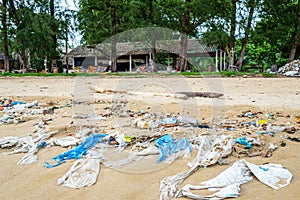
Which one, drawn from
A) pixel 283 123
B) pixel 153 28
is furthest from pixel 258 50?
pixel 283 123

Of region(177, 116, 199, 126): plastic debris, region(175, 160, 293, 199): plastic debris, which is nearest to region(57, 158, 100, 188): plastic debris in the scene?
region(175, 160, 293, 199): plastic debris

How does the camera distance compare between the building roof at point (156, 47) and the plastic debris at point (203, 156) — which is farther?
the building roof at point (156, 47)

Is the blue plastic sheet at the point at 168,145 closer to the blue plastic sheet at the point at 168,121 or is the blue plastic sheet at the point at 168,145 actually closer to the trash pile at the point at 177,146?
the trash pile at the point at 177,146

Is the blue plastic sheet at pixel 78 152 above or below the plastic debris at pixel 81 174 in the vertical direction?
above

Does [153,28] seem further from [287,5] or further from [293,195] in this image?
[293,195]

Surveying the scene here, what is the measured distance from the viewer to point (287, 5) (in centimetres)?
1545

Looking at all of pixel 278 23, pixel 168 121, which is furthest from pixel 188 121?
pixel 278 23

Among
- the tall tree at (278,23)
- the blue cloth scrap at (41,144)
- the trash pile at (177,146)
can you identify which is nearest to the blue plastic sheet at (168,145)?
the trash pile at (177,146)

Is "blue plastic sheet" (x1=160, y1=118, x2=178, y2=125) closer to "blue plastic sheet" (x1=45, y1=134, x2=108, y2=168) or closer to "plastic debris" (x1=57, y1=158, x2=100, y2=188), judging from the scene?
"blue plastic sheet" (x1=45, y1=134, x2=108, y2=168)

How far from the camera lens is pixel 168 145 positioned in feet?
6.37

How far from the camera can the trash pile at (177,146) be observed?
1.42 m

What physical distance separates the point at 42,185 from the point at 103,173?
347mm

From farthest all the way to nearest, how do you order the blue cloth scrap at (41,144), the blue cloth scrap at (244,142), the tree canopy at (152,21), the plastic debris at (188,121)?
the tree canopy at (152,21) < the plastic debris at (188,121) < the blue cloth scrap at (41,144) < the blue cloth scrap at (244,142)

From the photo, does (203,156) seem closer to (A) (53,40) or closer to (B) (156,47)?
(B) (156,47)
